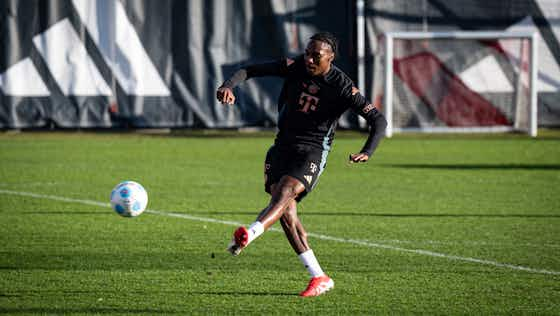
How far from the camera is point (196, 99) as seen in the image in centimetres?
2295

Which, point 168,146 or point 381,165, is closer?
point 381,165

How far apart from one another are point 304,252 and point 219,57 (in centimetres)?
1595

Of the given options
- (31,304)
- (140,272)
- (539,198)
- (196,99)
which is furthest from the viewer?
(196,99)

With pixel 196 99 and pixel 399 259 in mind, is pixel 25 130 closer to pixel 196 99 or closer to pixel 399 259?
pixel 196 99

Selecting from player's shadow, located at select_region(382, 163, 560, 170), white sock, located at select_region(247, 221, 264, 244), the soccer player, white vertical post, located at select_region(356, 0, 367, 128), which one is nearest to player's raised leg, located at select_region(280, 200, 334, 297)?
the soccer player

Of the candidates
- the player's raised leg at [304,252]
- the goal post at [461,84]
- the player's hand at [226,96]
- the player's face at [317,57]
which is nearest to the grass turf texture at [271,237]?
the player's raised leg at [304,252]

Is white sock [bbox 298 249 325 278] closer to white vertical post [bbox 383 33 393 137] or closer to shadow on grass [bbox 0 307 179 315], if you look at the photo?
shadow on grass [bbox 0 307 179 315]

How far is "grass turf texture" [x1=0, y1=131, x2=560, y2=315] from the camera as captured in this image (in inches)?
271

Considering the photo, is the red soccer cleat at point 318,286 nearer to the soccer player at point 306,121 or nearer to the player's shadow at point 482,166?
the soccer player at point 306,121

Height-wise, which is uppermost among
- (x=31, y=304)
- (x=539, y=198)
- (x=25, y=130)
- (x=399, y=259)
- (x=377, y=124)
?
(x=377, y=124)

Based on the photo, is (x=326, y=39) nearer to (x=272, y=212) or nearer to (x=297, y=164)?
(x=297, y=164)

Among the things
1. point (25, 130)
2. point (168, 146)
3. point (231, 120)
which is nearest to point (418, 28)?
point (231, 120)

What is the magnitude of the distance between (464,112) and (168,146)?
7461 millimetres

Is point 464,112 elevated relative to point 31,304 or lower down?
lower down
